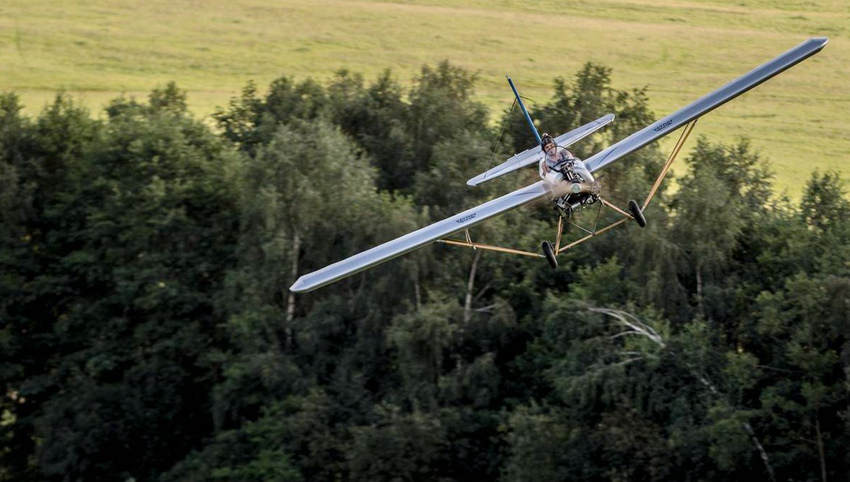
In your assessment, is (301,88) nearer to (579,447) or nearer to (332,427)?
(332,427)

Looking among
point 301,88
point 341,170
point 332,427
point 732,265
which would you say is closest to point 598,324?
point 732,265

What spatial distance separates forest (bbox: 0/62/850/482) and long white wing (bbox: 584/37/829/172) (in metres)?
15.7

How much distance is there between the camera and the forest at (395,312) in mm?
41094

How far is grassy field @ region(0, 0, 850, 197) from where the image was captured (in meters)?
75.6

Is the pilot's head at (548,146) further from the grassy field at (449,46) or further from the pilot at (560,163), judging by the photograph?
the grassy field at (449,46)

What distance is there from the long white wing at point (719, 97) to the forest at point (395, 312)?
1573cm

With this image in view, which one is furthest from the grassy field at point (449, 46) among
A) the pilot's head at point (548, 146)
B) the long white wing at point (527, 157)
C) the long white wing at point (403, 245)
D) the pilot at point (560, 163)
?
the pilot at point (560, 163)

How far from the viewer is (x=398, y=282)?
48.6m

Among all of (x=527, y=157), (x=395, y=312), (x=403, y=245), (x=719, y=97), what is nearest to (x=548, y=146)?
(x=527, y=157)

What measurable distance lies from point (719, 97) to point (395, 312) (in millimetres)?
24400

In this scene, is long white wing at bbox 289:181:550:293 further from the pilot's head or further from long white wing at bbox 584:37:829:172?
long white wing at bbox 584:37:829:172

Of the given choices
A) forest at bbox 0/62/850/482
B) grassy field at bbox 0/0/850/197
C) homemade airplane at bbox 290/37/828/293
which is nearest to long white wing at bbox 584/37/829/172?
homemade airplane at bbox 290/37/828/293

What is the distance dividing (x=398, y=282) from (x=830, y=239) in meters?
17.2

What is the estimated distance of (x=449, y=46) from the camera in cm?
8388
